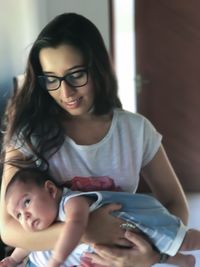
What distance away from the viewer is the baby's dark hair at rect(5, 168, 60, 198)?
1116mm

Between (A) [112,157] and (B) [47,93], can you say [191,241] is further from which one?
(B) [47,93]

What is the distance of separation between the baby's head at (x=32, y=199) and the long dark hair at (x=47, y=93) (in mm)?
55

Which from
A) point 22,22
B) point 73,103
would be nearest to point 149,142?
point 73,103

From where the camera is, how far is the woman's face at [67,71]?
112 cm

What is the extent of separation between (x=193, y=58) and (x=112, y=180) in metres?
2.71

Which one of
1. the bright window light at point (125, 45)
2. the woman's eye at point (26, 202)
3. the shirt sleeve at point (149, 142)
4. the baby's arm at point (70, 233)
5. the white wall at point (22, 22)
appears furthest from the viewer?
the bright window light at point (125, 45)

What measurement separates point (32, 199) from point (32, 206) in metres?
0.02

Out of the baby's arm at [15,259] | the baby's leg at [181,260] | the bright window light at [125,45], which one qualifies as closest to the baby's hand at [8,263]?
the baby's arm at [15,259]

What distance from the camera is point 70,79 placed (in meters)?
1.12

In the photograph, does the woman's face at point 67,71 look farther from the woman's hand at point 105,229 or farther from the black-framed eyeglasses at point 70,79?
the woman's hand at point 105,229

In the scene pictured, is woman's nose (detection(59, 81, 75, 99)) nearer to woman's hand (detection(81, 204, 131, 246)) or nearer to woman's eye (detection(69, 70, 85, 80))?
woman's eye (detection(69, 70, 85, 80))

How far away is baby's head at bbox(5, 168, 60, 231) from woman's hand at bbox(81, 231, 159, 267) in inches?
5.5

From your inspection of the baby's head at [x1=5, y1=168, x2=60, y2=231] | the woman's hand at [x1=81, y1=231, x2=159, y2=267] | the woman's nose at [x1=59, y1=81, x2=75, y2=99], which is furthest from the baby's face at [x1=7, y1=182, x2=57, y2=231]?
the woman's nose at [x1=59, y1=81, x2=75, y2=99]

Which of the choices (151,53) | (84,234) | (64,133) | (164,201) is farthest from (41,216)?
(151,53)
